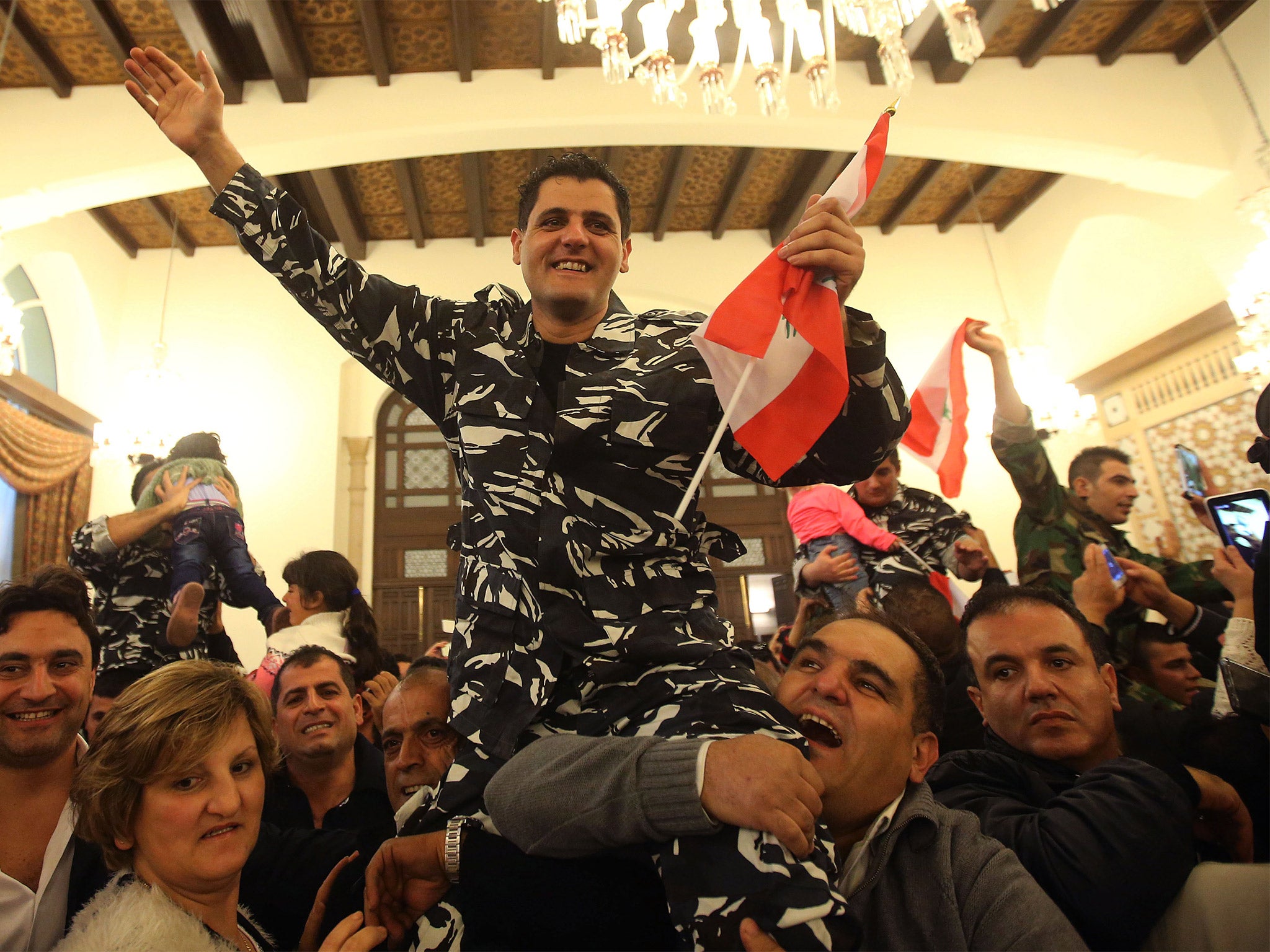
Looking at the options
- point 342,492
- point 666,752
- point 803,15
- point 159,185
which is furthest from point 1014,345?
point 666,752

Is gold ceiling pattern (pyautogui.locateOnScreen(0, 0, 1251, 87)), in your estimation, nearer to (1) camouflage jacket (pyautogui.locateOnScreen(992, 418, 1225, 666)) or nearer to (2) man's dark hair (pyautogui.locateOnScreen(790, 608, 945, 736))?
(1) camouflage jacket (pyautogui.locateOnScreen(992, 418, 1225, 666))

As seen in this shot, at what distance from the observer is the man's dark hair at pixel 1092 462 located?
9.94ft

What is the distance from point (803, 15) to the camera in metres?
3.86

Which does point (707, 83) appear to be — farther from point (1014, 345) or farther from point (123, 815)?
point (1014, 345)

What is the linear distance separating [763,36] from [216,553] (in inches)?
130

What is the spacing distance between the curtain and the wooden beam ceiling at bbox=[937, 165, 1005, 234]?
7.62m

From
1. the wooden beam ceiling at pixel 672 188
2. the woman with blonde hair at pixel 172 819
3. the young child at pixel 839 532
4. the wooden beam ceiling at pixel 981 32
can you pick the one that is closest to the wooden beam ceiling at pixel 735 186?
the wooden beam ceiling at pixel 672 188

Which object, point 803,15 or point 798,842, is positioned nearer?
point 798,842

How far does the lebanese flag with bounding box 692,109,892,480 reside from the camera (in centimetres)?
123

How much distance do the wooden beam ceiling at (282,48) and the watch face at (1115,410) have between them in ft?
22.3

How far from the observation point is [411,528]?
25.0 feet

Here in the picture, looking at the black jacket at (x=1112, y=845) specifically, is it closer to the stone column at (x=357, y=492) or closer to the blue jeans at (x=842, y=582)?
the blue jeans at (x=842, y=582)

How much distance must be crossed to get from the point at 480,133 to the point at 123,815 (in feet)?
16.8

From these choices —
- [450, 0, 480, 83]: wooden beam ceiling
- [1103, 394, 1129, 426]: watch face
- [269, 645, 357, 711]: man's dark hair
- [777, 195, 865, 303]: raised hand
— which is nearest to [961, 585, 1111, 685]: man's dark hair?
[777, 195, 865, 303]: raised hand
